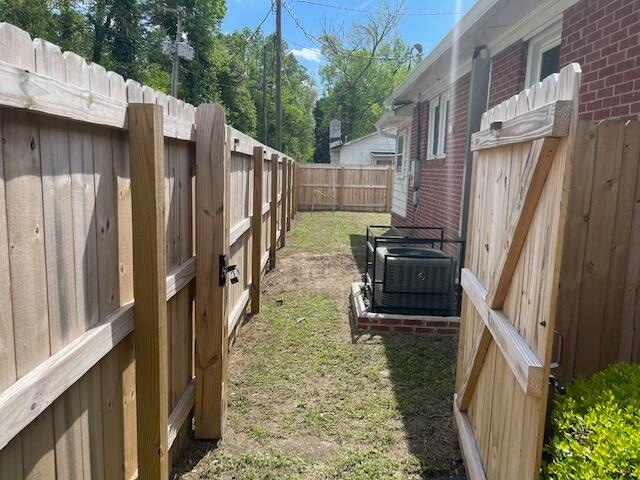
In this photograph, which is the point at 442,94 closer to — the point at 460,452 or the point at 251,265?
the point at 251,265

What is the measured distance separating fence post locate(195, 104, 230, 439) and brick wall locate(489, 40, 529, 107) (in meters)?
3.86

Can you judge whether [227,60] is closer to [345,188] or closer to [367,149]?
[367,149]

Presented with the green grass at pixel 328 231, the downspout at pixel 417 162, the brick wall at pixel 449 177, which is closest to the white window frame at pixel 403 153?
the green grass at pixel 328 231

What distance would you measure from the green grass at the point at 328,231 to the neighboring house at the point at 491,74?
5.91 ft

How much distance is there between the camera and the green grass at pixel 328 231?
11078mm

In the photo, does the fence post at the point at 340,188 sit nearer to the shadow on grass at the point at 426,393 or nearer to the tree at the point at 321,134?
the shadow on grass at the point at 426,393

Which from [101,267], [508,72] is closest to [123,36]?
[508,72]

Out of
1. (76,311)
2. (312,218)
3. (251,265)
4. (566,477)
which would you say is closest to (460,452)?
(566,477)

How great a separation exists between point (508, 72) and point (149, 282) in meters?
5.21

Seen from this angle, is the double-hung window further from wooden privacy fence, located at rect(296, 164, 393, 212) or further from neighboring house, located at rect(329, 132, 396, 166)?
neighboring house, located at rect(329, 132, 396, 166)

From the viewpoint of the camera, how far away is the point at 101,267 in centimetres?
185

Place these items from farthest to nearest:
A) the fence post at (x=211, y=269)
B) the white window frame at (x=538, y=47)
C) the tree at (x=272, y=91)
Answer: the tree at (x=272, y=91) → the white window frame at (x=538, y=47) → the fence post at (x=211, y=269)

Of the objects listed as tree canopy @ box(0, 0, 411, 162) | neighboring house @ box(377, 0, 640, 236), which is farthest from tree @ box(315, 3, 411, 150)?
neighboring house @ box(377, 0, 640, 236)

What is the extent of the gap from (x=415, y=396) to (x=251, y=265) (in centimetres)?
288
